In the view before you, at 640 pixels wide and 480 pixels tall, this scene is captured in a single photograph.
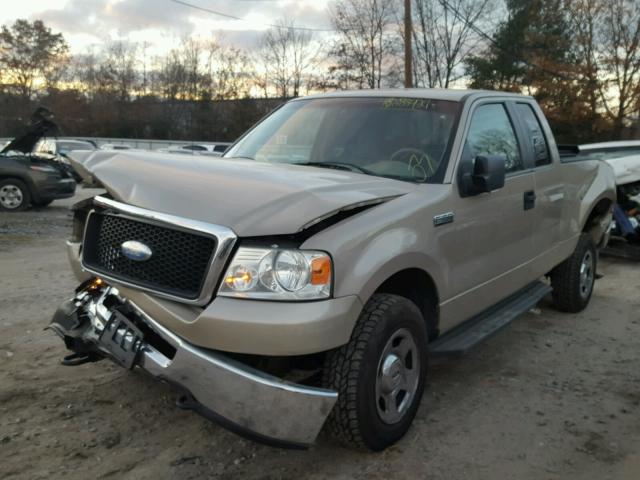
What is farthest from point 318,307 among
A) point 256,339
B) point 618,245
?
point 618,245

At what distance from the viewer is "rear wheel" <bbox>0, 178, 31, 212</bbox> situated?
13.0 m

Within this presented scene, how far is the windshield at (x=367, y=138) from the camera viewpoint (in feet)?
12.3

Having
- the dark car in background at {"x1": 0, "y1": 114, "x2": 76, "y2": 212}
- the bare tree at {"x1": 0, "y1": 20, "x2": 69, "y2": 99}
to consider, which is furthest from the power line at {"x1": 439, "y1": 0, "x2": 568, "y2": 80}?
the bare tree at {"x1": 0, "y1": 20, "x2": 69, "y2": 99}

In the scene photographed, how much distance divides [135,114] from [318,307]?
5923 centimetres

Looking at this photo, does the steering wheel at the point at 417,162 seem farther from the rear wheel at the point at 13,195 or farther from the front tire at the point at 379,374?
the rear wheel at the point at 13,195

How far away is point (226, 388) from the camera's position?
257 cm

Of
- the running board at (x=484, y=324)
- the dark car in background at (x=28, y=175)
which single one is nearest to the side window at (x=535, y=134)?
the running board at (x=484, y=324)

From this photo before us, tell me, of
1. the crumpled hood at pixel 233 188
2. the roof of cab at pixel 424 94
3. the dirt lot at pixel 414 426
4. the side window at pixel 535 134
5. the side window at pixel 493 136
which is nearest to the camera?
the crumpled hood at pixel 233 188

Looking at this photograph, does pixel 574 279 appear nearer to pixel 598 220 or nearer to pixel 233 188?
pixel 598 220

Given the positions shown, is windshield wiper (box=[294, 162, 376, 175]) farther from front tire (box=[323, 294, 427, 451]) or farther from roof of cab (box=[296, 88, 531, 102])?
front tire (box=[323, 294, 427, 451])

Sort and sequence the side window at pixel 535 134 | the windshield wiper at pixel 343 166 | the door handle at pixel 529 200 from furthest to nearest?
the side window at pixel 535 134
the door handle at pixel 529 200
the windshield wiper at pixel 343 166

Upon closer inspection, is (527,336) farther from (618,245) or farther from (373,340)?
(618,245)

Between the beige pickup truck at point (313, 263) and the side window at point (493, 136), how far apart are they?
0.8 inches

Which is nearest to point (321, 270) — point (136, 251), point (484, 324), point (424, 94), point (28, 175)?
point (136, 251)
